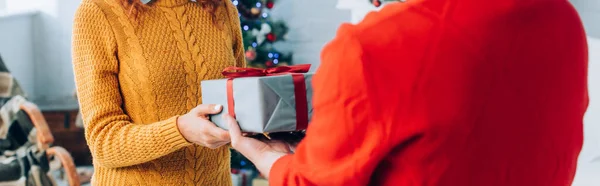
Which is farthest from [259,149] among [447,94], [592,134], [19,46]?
[19,46]

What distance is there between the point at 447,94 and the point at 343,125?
10cm

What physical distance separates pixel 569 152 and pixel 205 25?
2.59ft

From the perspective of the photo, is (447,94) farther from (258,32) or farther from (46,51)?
(46,51)

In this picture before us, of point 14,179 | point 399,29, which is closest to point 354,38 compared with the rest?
point 399,29

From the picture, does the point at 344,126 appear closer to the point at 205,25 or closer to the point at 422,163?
the point at 422,163

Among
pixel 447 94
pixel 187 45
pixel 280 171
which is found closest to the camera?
pixel 447 94

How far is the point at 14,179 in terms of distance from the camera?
9.37ft

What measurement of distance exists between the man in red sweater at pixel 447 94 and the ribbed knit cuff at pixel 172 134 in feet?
1.64

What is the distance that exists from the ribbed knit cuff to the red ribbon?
5.2 inches

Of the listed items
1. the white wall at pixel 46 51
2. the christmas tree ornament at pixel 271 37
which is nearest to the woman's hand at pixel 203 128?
the christmas tree ornament at pixel 271 37

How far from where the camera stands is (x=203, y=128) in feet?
3.27

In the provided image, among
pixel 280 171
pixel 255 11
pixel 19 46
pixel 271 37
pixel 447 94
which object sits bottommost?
pixel 19 46

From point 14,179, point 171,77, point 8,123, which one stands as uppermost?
point 171,77

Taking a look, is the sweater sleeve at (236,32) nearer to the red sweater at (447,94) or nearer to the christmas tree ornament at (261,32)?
the red sweater at (447,94)
